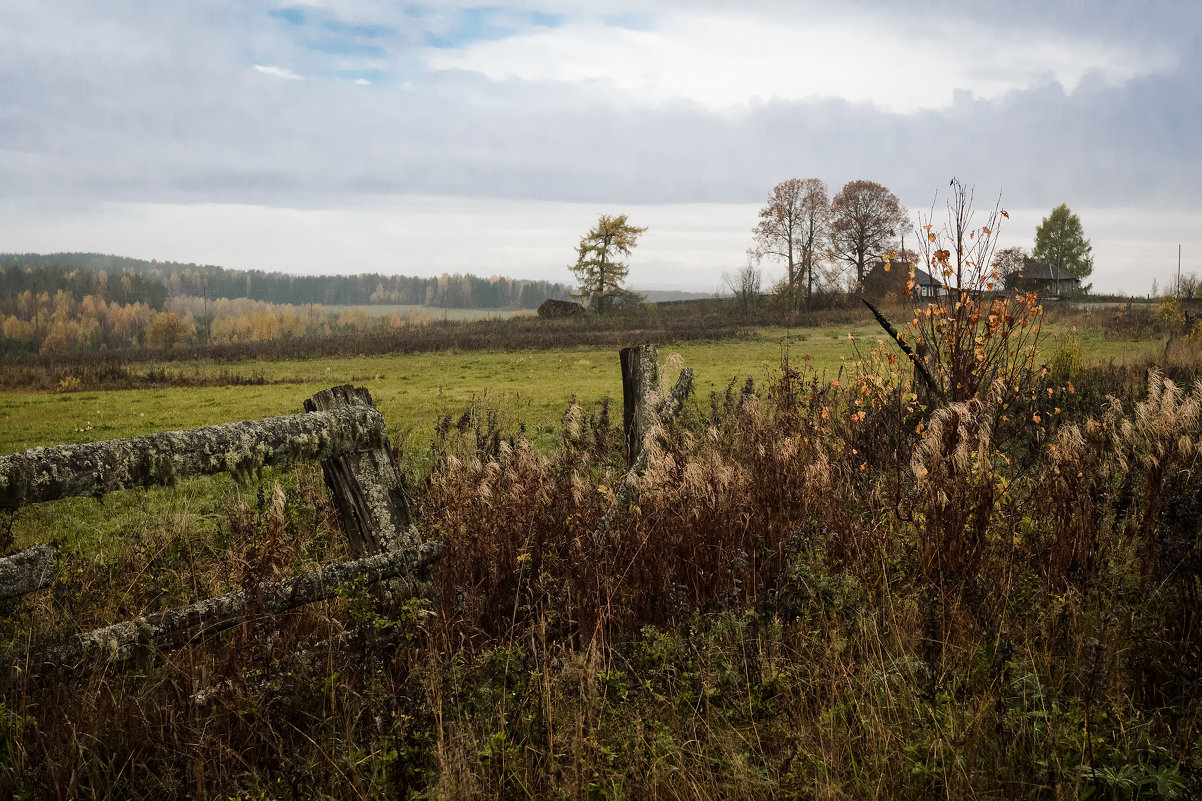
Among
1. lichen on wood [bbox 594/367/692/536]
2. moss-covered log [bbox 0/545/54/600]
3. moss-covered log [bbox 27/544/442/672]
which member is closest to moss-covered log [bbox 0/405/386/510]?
moss-covered log [bbox 0/545/54/600]

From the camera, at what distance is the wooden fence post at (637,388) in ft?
24.1

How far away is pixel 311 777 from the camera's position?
270cm

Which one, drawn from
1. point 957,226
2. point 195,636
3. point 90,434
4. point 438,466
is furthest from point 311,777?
point 90,434

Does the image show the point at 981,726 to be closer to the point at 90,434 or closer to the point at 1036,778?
the point at 1036,778

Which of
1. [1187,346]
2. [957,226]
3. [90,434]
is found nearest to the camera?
[957,226]

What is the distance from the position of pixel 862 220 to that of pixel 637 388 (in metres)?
60.1

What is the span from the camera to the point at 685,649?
3.43m

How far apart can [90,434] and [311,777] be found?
1553 centimetres

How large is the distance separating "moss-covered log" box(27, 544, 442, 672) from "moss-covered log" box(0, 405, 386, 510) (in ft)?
1.97

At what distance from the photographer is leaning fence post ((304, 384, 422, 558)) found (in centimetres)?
389

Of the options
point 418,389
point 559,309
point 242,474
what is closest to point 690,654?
point 242,474

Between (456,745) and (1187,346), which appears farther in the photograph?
(1187,346)

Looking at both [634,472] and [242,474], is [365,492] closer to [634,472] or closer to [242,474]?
[242,474]

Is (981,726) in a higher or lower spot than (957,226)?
lower
